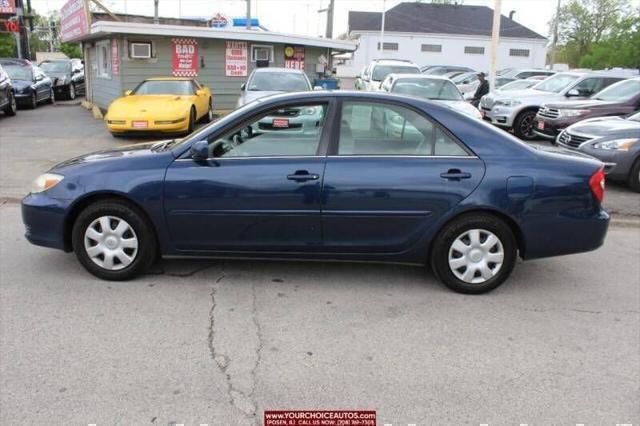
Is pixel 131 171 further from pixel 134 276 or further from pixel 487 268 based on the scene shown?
pixel 487 268

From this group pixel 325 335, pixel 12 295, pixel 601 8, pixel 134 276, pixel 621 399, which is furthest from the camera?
pixel 601 8

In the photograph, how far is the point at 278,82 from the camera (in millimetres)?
13117

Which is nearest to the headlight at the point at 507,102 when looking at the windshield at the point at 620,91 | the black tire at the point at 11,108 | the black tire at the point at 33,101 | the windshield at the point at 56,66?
the windshield at the point at 620,91

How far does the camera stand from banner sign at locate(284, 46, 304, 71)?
700 inches

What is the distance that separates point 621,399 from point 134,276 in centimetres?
348

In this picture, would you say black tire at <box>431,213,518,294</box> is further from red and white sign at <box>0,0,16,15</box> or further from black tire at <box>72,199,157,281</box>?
red and white sign at <box>0,0,16,15</box>

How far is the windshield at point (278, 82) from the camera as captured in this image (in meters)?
13.0

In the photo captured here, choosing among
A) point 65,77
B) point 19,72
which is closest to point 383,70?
point 19,72

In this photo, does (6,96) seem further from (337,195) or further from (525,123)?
(337,195)

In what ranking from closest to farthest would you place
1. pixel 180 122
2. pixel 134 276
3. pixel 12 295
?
1. pixel 12 295
2. pixel 134 276
3. pixel 180 122

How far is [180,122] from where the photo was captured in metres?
11.8

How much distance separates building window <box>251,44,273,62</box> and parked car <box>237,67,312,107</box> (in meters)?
3.98

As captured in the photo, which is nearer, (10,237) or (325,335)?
(325,335)

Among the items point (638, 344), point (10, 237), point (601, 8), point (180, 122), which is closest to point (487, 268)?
point (638, 344)
